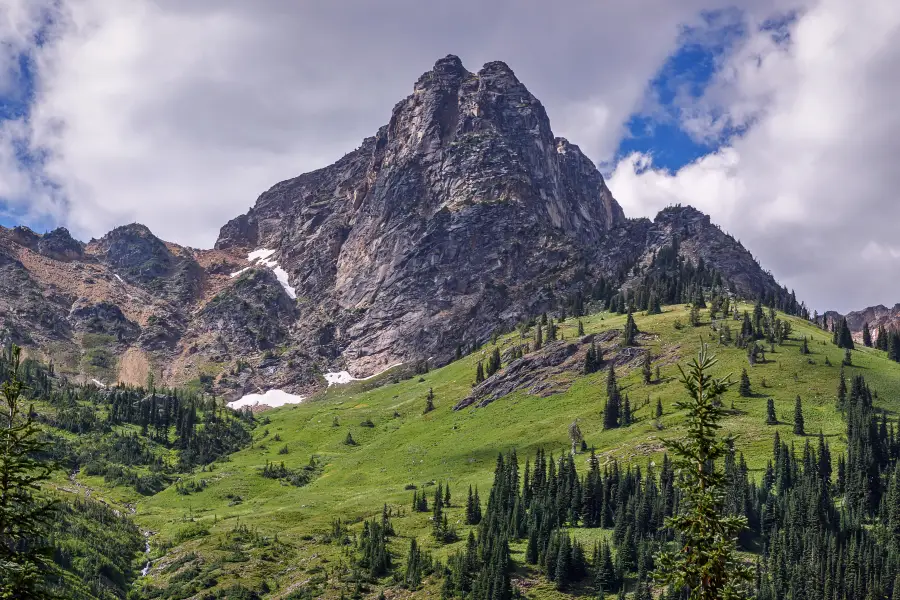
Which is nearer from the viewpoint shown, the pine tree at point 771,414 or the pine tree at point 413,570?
the pine tree at point 413,570

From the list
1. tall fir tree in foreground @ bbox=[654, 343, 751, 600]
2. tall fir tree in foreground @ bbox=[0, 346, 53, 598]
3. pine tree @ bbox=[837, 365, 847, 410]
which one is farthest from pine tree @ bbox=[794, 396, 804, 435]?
tall fir tree in foreground @ bbox=[0, 346, 53, 598]

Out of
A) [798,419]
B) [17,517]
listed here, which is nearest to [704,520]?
[17,517]

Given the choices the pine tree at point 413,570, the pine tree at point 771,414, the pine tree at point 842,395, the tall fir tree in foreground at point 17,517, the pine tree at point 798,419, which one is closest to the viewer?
the tall fir tree in foreground at point 17,517

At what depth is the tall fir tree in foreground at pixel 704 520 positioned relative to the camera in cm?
2741

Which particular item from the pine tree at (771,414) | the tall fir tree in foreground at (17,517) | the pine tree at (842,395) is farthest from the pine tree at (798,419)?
the tall fir tree in foreground at (17,517)

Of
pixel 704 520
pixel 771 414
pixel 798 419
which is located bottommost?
pixel 704 520

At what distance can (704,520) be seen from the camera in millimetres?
28250

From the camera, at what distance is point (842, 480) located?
15225cm

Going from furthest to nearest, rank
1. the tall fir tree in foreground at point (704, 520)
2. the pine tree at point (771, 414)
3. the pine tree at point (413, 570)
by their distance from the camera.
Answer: the pine tree at point (771, 414) → the pine tree at point (413, 570) → the tall fir tree in foreground at point (704, 520)

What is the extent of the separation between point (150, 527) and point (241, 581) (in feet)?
182

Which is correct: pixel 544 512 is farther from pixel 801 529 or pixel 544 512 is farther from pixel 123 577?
pixel 123 577

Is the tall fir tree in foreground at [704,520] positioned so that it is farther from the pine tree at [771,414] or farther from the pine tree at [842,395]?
the pine tree at [842,395]

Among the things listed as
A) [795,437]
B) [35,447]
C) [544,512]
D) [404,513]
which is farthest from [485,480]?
[35,447]

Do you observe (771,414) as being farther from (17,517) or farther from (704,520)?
(17,517)
